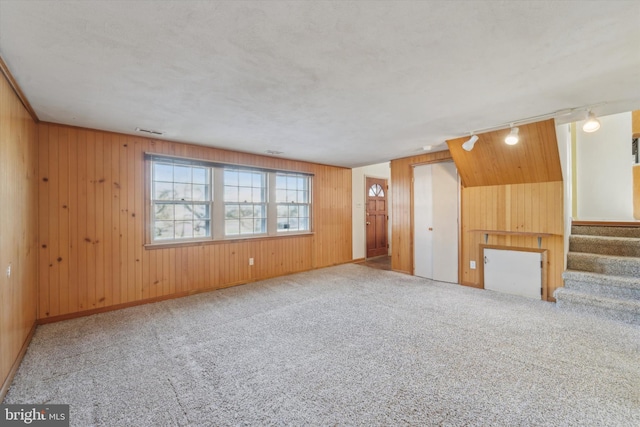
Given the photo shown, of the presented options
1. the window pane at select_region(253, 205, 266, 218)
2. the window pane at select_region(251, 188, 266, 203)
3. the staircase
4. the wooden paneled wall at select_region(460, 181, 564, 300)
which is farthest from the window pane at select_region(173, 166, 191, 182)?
the staircase

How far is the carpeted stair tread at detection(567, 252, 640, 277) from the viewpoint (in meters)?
3.51

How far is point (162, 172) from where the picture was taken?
4.12m

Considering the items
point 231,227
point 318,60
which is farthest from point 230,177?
point 318,60

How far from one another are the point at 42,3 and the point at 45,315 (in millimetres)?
3411

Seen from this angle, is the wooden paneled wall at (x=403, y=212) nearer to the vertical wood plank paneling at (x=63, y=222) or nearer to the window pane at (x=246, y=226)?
the window pane at (x=246, y=226)

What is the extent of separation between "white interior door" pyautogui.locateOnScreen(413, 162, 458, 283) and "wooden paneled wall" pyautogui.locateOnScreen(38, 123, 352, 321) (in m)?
3.36

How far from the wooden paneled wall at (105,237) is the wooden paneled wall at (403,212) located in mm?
3118

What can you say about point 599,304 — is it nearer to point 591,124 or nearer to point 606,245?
point 606,245

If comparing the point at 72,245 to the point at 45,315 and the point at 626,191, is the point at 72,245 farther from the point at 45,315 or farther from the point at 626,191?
the point at 626,191

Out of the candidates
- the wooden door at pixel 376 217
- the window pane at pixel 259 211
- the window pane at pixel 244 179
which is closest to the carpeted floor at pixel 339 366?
the window pane at pixel 259 211

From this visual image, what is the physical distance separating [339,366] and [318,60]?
2.39 metres

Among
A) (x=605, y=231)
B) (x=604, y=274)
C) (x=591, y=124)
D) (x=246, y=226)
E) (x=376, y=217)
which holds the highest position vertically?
(x=591, y=124)

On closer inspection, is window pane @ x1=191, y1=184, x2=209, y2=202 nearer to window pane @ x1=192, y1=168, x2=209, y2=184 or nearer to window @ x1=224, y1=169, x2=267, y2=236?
window pane @ x1=192, y1=168, x2=209, y2=184

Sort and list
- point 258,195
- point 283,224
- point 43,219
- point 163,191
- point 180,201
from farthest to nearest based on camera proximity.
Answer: point 283,224, point 258,195, point 180,201, point 163,191, point 43,219
